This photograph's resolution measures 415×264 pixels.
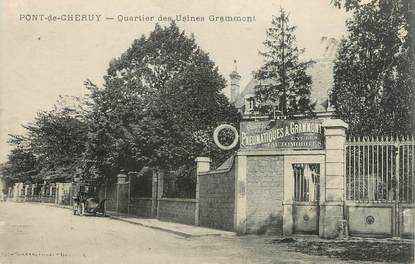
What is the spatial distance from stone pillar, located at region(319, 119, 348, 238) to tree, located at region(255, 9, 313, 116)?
→ 58.3 feet

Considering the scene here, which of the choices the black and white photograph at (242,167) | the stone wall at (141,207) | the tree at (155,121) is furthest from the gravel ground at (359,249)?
the stone wall at (141,207)

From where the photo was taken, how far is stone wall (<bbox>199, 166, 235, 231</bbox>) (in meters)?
15.8

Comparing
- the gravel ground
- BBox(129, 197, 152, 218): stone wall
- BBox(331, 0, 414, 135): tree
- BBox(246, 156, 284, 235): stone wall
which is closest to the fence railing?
BBox(331, 0, 414, 135): tree

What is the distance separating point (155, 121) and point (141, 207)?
533 centimetres

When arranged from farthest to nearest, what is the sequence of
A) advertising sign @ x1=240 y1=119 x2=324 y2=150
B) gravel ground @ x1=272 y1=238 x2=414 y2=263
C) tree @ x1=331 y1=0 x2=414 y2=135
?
advertising sign @ x1=240 y1=119 x2=324 y2=150
tree @ x1=331 y1=0 x2=414 y2=135
gravel ground @ x1=272 y1=238 x2=414 y2=263

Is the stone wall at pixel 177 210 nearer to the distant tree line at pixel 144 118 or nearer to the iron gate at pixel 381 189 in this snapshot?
the distant tree line at pixel 144 118

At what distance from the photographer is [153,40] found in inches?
1441

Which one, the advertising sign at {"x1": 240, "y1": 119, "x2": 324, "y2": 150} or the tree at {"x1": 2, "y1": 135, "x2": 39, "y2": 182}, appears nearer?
the advertising sign at {"x1": 240, "y1": 119, "x2": 324, "y2": 150}

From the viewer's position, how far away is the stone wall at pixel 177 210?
62.7 ft

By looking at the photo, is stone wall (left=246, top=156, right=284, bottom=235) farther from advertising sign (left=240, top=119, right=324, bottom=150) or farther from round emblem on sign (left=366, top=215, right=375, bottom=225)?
round emblem on sign (left=366, top=215, right=375, bottom=225)

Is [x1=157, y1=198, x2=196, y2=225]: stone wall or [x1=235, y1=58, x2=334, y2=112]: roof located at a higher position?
[x1=235, y1=58, x2=334, y2=112]: roof

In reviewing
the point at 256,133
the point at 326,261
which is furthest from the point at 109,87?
the point at 326,261

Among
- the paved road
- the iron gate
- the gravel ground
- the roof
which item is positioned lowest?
the paved road

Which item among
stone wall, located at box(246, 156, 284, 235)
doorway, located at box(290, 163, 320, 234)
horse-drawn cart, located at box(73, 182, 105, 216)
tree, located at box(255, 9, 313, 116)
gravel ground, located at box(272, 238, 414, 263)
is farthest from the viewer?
tree, located at box(255, 9, 313, 116)
